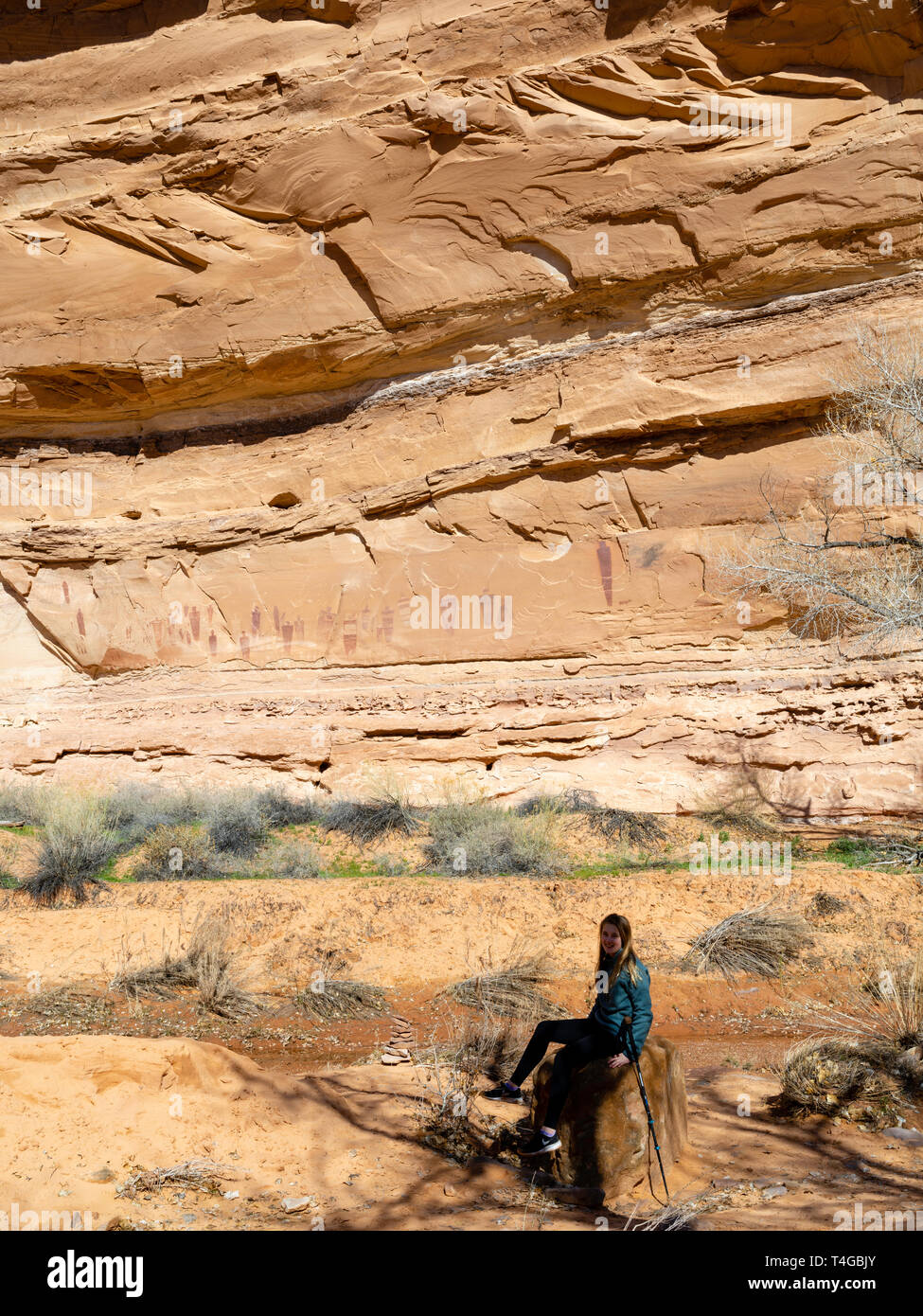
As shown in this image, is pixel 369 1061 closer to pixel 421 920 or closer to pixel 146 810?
pixel 421 920

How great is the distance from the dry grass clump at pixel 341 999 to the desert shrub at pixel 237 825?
331cm

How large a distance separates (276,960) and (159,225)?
11.3m

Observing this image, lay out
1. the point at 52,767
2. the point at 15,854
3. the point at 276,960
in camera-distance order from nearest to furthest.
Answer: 1. the point at 276,960
2. the point at 15,854
3. the point at 52,767

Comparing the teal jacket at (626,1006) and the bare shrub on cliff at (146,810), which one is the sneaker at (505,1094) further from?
the bare shrub on cliff at (146,810)

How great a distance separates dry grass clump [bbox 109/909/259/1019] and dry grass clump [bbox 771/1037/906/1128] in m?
3.65

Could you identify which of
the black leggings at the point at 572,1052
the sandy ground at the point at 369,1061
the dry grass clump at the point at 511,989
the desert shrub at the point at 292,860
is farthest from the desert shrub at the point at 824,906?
the desert shrub at the point at 292,860

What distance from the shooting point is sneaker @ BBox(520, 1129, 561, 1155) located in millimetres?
4590

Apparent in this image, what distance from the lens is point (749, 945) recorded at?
25.6 feet

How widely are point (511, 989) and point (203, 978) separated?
2.27 meters

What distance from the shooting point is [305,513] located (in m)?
13.9

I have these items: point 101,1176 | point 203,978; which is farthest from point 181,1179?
point 203,978

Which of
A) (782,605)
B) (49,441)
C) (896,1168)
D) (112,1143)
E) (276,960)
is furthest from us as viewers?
(49,441)

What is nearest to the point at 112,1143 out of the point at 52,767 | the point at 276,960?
the point at 276,960

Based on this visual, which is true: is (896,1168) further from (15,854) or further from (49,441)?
(49,441)
